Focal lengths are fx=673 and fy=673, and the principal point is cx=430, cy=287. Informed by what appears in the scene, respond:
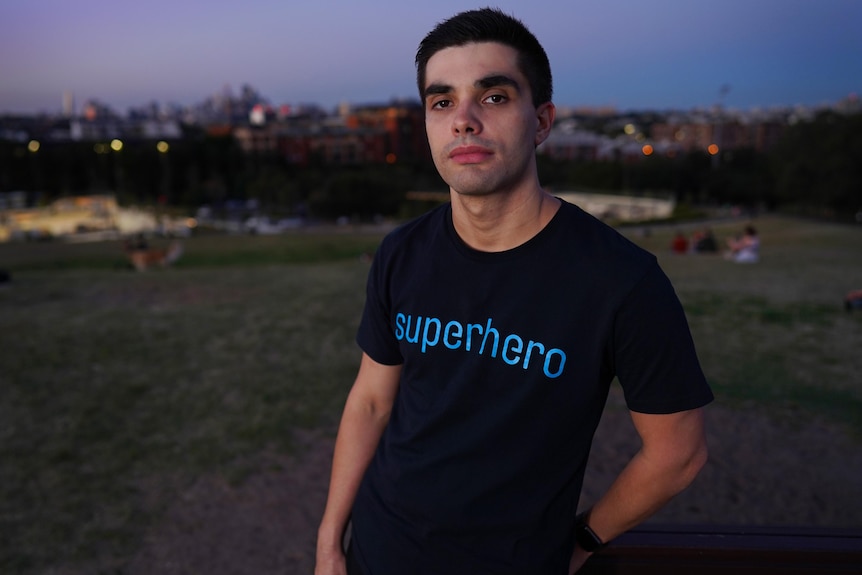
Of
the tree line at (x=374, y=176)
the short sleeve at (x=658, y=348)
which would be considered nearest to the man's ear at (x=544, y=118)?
the short sleeve at (x=658, y=348)

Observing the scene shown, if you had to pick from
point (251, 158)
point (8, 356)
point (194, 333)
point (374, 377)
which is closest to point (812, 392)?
point (374, 377)

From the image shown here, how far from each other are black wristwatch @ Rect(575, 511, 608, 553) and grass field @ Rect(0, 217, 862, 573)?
2.64 m

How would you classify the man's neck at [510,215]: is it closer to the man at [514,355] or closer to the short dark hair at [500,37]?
the man at [514,355]

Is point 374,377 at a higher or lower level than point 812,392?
higher

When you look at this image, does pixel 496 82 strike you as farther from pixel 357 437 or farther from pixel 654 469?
pixel 357 437

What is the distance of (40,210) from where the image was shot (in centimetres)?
6525

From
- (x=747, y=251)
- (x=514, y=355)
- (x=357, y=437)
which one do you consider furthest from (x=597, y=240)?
(x=747, y=251)

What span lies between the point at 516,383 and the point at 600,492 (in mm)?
2745

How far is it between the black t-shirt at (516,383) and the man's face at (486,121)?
18 centimetres

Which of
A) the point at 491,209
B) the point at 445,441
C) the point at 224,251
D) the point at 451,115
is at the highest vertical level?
the point at 451,115

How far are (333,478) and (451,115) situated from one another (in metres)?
1.18

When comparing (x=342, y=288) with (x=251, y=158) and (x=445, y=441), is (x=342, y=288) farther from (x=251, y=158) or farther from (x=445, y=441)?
(x=251, y=158)

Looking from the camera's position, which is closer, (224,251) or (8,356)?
(8,356)

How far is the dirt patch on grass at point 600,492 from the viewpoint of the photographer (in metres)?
3.53
